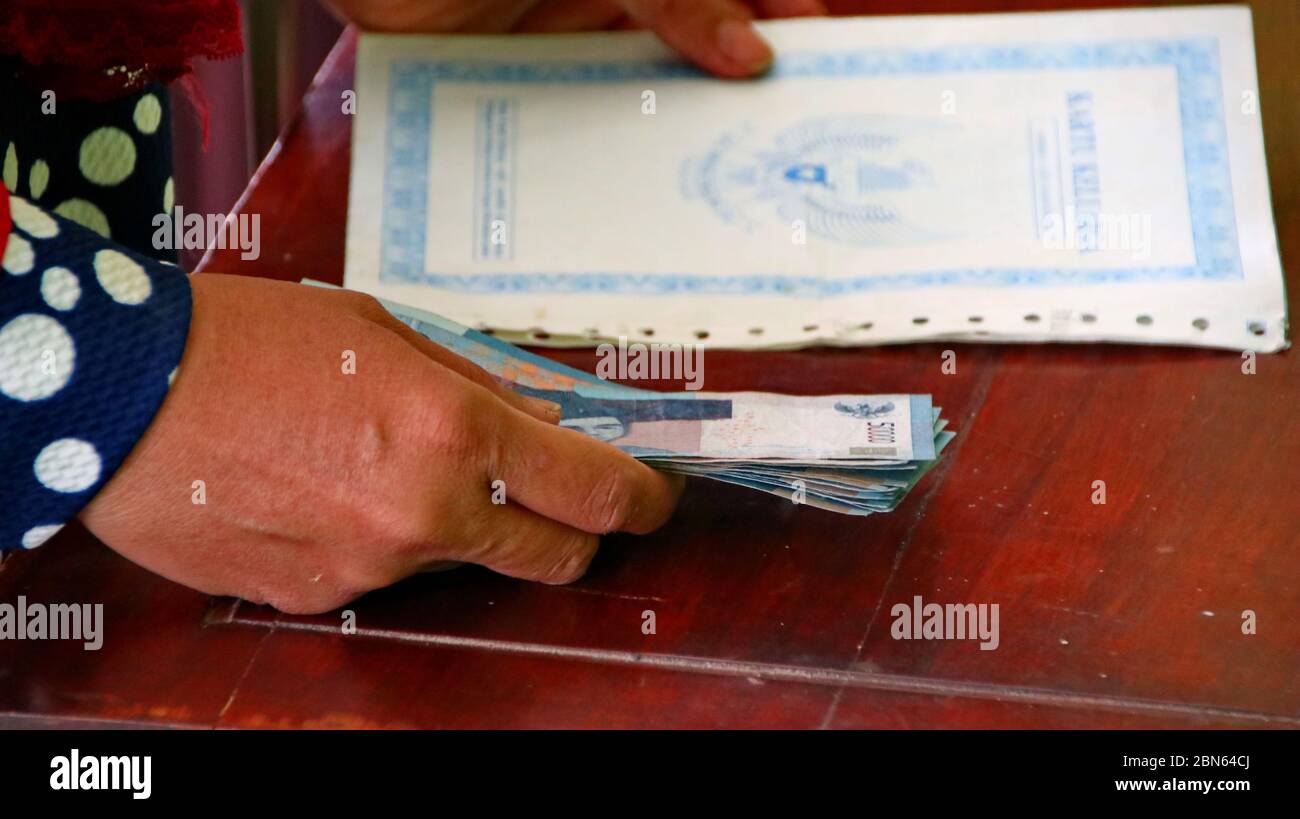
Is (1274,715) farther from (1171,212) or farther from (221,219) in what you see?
(221,219)

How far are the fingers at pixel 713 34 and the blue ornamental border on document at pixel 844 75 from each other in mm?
18

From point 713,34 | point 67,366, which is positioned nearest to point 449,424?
point 67,366

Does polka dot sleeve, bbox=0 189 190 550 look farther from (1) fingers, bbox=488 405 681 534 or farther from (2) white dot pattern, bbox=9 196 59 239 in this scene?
(1) fingers, bbox=488 405 681 534

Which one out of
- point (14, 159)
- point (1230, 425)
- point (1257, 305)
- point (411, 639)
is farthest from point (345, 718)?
point (1257, 305)

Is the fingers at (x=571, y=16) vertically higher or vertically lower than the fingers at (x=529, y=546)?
higher

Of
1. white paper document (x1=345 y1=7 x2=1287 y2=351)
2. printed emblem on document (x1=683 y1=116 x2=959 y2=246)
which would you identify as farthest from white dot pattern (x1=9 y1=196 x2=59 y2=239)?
printed emblem on document (x1=683 y1=116 x2=959 y2=246)

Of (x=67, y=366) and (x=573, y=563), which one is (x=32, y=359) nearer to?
(x=67, y=366)

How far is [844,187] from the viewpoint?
3.24ft

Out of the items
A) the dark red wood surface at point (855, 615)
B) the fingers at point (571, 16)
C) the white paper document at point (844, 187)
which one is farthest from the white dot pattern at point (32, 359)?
the fingers at point (571, 16)

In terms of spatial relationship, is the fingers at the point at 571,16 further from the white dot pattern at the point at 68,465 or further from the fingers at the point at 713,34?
the white dot pattern at the point at 68,465

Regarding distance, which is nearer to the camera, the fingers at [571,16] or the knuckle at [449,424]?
the knuckle at [449,424]

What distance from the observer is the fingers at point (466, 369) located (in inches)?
28.1

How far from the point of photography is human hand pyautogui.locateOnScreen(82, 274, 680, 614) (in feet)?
2.08

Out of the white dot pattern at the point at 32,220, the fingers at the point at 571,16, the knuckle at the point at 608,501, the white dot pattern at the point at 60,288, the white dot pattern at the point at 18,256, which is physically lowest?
the knuckle at the point at 608,501
